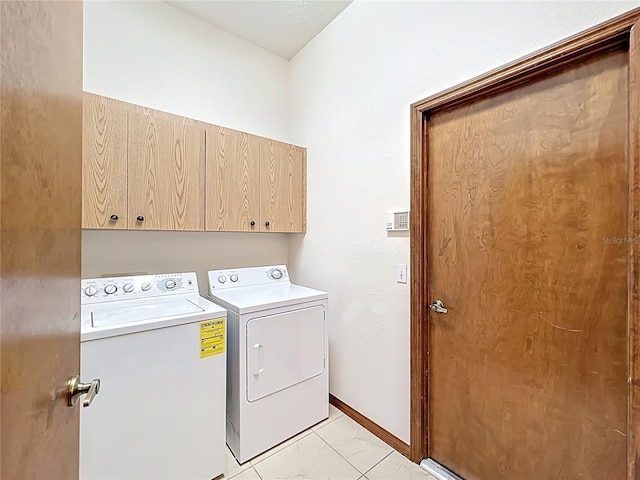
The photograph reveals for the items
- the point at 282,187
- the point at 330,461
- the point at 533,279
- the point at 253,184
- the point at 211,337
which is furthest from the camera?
the point at 282,187

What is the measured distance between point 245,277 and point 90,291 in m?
0.97

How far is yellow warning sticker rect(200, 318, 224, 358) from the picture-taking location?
155 centimetres

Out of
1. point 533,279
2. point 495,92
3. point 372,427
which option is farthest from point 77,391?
point 495,92

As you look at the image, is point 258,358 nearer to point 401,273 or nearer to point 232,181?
point 401,273

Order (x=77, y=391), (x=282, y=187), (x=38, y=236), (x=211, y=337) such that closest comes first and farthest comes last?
1. (x=38, y=236)
2. (x=77, y=391)
3. (x=211, y=337)
4. (x=282, y=187)

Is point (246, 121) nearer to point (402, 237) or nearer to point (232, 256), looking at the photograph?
point (232, 256)

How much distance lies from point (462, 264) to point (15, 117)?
5.52 ft

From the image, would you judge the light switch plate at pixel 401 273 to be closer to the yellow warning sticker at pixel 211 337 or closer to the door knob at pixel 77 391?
the yellow warning sticker at pixel 211 337

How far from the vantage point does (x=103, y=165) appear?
165cm

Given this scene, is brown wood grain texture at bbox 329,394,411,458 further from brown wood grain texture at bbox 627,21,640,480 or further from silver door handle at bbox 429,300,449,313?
brown wood grain texture at bbox 627,21,640,480

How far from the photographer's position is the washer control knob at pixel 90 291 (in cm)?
163

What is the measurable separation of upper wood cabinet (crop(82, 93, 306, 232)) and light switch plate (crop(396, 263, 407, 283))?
1039mm

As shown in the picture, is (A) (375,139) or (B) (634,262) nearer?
(B) (634,262)

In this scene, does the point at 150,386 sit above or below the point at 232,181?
below
